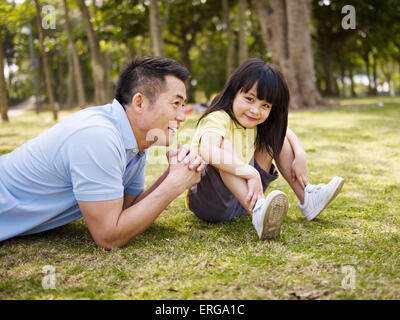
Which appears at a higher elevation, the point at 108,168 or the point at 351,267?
the point at 108,168

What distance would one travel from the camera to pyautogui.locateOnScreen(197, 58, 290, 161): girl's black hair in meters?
2.54

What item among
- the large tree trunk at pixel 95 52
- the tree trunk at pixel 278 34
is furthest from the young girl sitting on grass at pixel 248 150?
the tree trunk at pixel 278 34

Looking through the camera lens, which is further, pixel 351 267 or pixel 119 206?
pixel 119 206

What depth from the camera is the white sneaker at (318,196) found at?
252cm

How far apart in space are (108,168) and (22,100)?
132 ft

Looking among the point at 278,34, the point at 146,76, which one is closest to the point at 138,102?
the point at 146,76

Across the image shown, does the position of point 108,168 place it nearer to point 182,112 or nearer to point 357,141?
point 182,112

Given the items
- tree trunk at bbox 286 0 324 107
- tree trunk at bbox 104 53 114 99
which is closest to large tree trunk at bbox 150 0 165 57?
tree trunk at bbox 286 0 324 107

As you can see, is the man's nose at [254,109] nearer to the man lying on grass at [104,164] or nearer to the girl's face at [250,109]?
the girl's face at [250,109]

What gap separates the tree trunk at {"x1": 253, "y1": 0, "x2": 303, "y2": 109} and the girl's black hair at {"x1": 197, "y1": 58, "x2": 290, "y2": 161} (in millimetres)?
9302

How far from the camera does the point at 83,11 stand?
1066cm

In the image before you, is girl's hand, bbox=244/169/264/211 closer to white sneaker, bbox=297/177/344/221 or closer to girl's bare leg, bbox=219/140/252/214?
girl's bare leg, bbox=219/140/252/214

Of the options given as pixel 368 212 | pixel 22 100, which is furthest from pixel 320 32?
pixel 22 100

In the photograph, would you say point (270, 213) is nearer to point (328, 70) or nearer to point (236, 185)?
point (236, 185)
